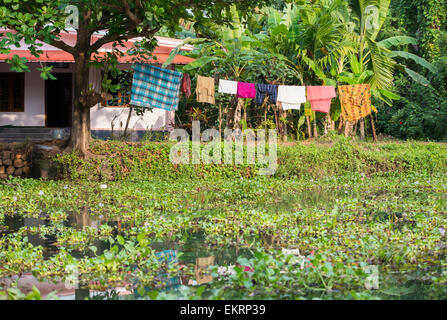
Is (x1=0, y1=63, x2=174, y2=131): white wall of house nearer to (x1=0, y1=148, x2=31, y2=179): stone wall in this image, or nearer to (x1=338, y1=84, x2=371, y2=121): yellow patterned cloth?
(x1=0, y1=148, x2=31, y2=179): stone wall

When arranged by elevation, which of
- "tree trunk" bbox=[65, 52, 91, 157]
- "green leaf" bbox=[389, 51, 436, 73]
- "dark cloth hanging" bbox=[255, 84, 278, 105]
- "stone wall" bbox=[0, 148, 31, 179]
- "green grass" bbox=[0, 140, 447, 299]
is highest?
"green leaf" bbox=[389, 51, 436, 73]

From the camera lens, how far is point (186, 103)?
19.1 meters

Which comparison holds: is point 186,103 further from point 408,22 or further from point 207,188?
point 408,22

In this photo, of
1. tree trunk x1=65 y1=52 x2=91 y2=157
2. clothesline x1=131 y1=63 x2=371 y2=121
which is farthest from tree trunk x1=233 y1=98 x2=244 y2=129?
tree trunk x1=65 y1=52 x2=91 y2=157

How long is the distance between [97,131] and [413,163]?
1008 cm

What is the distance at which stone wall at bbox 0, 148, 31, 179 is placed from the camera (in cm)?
1360

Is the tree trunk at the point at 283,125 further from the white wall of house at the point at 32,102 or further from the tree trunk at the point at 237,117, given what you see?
the white wall of house at the point at 32,102

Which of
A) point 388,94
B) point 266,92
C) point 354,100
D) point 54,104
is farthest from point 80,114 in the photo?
point 388,94

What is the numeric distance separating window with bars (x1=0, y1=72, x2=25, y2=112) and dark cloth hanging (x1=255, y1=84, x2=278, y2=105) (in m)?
8.37

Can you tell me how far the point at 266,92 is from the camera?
52.7ft

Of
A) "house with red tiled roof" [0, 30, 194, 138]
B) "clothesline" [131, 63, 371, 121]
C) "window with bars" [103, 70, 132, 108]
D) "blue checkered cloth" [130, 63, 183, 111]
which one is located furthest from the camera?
"house with red tiled roof" [0, 30, 194, 138]

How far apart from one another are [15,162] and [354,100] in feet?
32.7

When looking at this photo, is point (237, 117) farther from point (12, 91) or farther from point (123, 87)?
point (12, 91)

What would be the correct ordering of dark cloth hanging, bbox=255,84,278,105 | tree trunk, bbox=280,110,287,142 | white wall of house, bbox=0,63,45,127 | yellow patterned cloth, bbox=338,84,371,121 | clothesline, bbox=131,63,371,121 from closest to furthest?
clothesline, bbox=131,63,371,121
dark cloth hanging, bbox=255,84,278,105
yellow patterned cloth, bbox=338,84,371,121
tree trunk, bbox=280,110,287,142
white wall of house, bbox=0,63,45,127
